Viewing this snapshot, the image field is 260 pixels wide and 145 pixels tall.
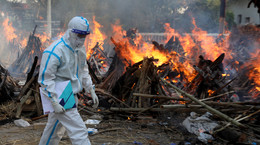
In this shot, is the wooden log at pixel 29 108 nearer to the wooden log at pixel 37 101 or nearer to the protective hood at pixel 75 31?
the wooden log at pixel 37 101

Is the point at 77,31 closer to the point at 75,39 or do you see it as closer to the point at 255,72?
the point at 75,39

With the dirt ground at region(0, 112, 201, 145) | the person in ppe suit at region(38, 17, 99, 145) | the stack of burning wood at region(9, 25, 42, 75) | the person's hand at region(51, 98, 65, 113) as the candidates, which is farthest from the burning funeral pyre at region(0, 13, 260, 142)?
the stack of burning wood at region(9, 25, 42, 75)

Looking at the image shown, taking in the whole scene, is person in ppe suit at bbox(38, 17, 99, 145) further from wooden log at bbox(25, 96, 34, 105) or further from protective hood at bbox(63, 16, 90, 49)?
wooden log at bbox(25, 96, 34, 105)

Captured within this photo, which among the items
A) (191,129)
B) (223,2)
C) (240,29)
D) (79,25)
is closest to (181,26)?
(223,2)

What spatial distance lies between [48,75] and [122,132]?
2.45 metres

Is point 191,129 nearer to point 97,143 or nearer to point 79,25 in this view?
point 97,143

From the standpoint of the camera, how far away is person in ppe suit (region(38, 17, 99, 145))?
3170 millimetres

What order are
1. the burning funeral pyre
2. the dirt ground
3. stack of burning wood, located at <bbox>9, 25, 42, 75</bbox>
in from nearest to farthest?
1. the burning funeral pyre
2. the dirt ground
3. stack of burning wood, located at <bbox>9, 25, 42, 75</bbox>

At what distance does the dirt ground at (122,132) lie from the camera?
15.1ft

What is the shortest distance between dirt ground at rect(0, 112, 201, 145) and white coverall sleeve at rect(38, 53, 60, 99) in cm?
165

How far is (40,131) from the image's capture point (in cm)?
514

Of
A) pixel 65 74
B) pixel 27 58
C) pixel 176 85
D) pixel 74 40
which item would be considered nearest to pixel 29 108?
pixel 65 74

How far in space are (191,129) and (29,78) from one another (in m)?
4.11

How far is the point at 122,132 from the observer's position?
5098 mm
